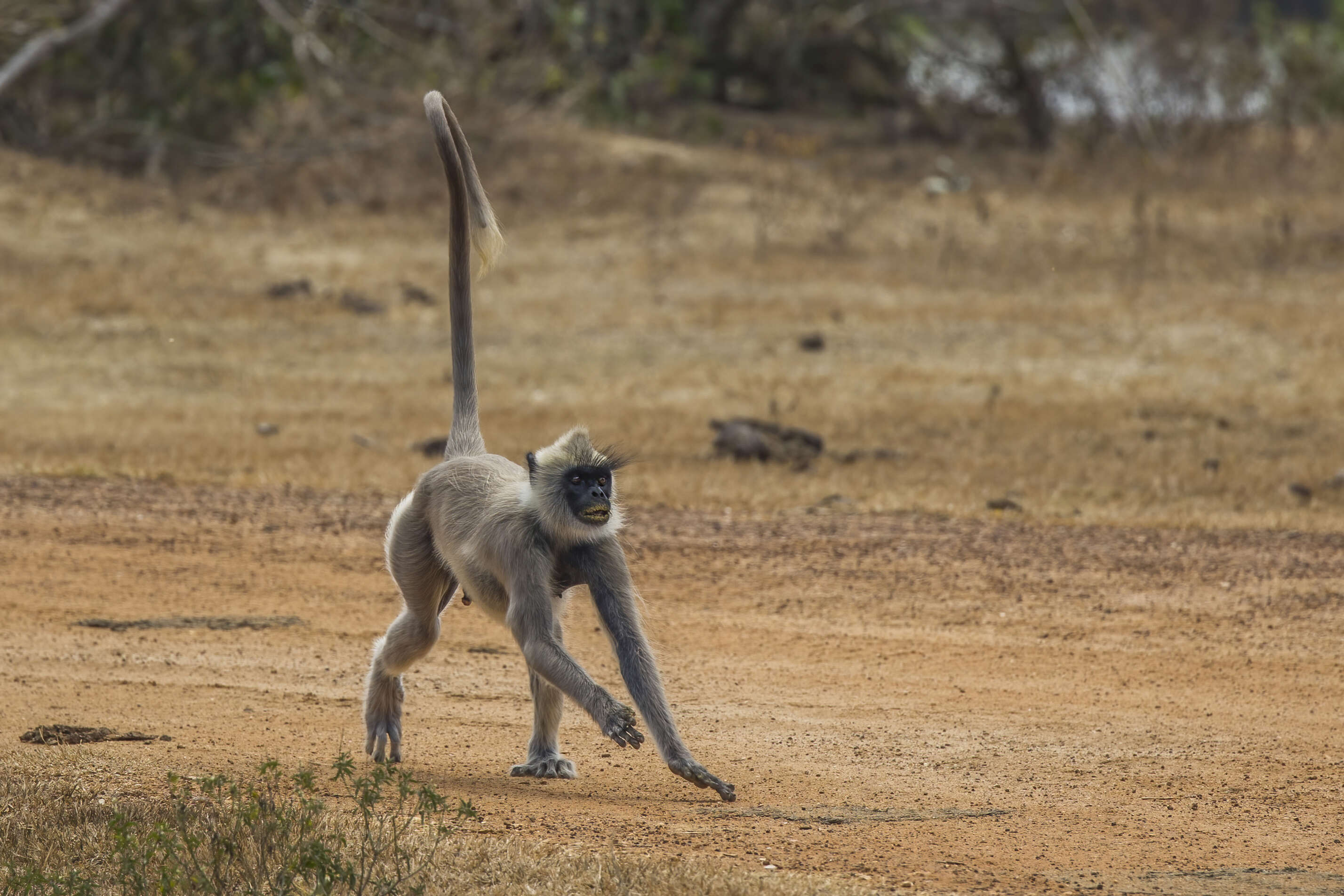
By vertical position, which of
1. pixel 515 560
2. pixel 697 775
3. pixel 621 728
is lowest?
pixel 697 775

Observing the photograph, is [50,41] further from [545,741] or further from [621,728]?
[621,728]

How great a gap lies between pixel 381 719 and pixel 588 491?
1.25 metres

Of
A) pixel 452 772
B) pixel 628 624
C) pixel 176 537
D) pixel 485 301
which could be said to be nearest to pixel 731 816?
pixel 628 624

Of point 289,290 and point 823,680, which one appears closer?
point 823,680

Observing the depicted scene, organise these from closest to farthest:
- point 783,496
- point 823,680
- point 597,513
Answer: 1. point 597,513
2. point 823,680
3. point 783,496

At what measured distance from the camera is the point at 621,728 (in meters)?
4.92

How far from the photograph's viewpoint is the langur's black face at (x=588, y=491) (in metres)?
5.11

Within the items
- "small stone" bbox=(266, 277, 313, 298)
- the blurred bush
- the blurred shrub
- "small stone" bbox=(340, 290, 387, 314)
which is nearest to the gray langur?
"small stone" bbox=(340, 290, 387, 314)

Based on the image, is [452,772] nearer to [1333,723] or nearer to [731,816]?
[731,816]

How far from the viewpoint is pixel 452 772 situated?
5.59 metres

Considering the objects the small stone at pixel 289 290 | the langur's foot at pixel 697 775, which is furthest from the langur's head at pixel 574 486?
the small stone at pixel 289 290

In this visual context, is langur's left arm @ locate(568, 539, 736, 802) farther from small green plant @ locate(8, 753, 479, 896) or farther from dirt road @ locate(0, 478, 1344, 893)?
small green plant @ locate(8, 753, 479, 896)

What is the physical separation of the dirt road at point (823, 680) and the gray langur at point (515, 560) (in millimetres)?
261

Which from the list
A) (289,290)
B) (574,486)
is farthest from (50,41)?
(574,486)
